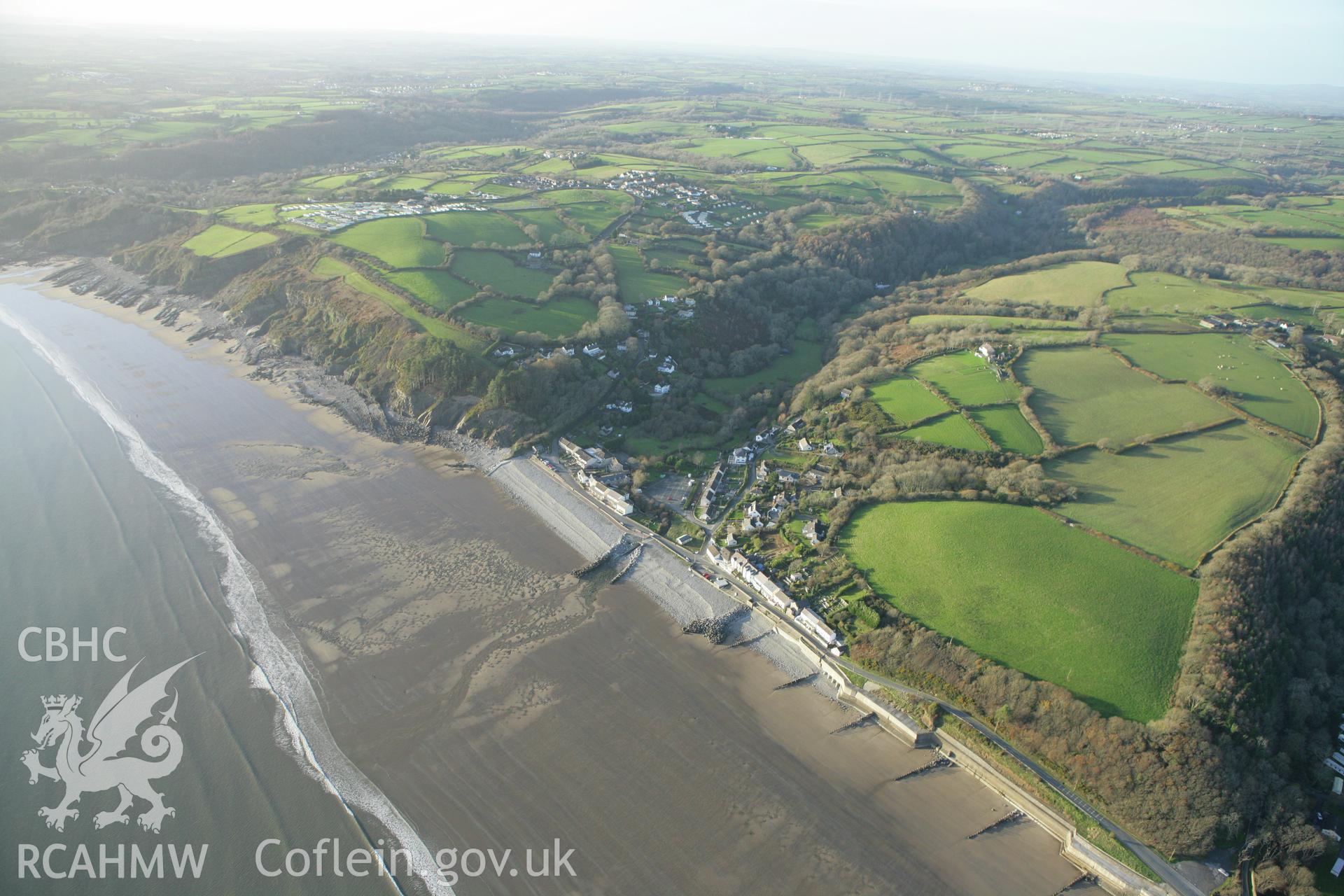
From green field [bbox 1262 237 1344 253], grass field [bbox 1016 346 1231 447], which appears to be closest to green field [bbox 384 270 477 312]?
grass field [bbox 1016 346 1231 447]

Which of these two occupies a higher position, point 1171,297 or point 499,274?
point 1171,297

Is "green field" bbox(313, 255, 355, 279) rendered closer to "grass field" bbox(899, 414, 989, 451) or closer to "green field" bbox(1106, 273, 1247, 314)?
"grass field" bbox(899, 414, 989, 451)

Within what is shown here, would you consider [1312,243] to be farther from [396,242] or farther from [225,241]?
[225,241]

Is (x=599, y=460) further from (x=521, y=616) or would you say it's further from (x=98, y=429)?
(x=98, y=429)

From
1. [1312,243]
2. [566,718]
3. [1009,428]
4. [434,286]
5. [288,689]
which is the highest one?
[1312,243]

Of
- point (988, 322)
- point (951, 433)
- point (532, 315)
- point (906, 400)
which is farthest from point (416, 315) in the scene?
point (988, 322)

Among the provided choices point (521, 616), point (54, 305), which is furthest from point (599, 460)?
point (54, 305)

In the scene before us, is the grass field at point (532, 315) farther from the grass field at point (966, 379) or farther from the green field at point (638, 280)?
the grass field at point (966, 379)
